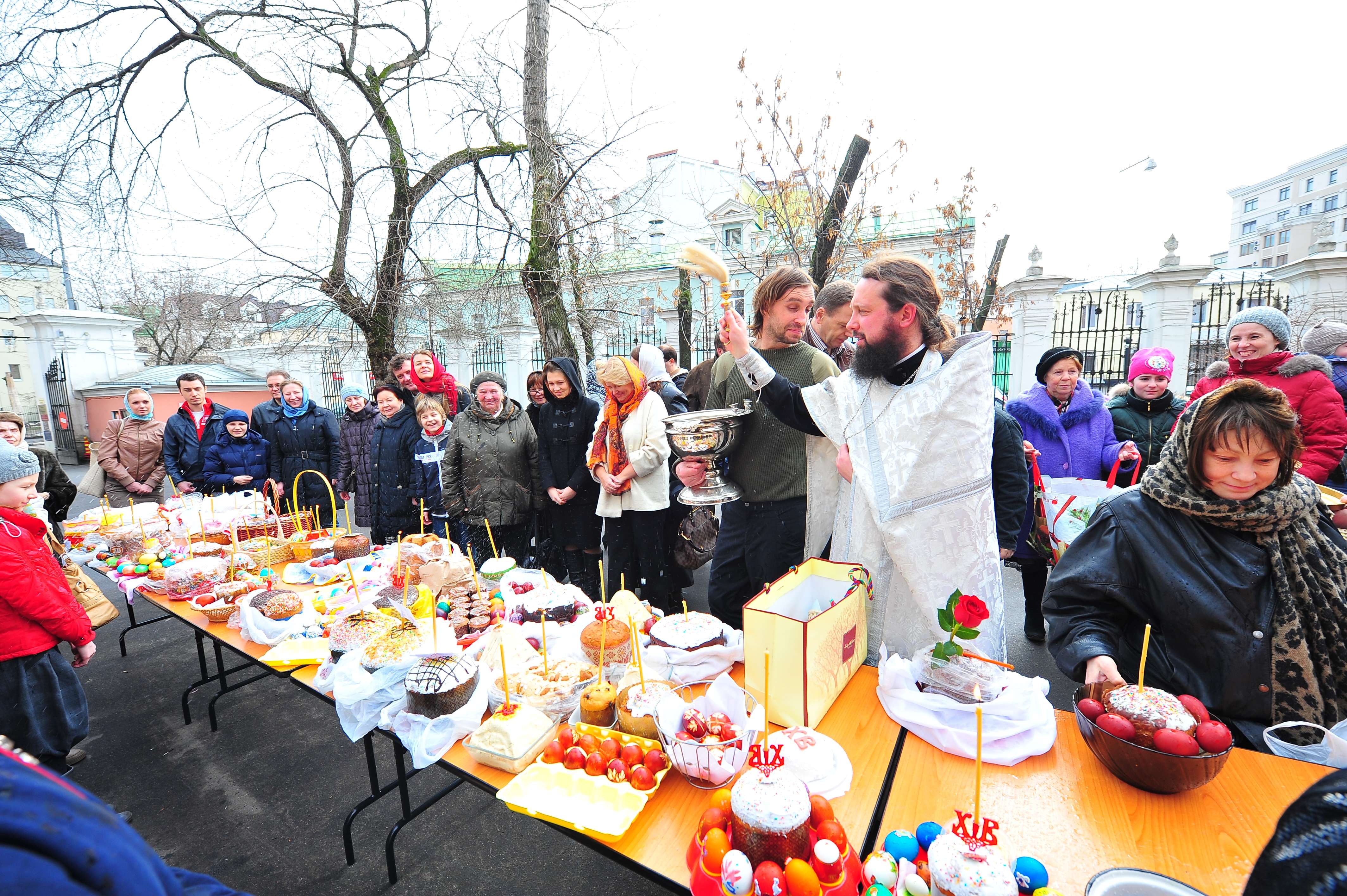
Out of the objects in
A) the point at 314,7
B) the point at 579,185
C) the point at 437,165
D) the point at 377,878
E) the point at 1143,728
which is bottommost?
the point at 377,878

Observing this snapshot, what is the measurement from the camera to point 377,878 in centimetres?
234

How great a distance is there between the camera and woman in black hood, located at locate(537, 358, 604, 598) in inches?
177

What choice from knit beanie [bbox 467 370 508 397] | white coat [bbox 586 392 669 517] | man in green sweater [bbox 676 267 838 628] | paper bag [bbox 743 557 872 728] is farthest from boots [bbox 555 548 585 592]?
paper bag [bbox 743 557 872 728]

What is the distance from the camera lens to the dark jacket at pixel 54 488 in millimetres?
5633

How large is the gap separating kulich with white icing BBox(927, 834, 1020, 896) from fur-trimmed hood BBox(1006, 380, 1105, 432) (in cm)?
352

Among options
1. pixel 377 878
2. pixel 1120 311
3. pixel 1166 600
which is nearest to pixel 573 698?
pixel 377 878

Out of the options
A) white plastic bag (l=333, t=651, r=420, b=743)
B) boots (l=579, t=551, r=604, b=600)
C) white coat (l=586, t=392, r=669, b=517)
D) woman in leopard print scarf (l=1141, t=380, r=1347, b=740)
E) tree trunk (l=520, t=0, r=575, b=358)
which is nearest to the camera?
woman in leopard print scarf (l=1141, t=380, r=1347, b=740)

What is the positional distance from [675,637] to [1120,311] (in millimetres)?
18954

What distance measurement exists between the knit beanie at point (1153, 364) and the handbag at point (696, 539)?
306 centimetres

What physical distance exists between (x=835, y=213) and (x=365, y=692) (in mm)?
5659

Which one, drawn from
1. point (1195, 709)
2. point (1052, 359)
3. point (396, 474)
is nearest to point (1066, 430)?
point (1052, 359)

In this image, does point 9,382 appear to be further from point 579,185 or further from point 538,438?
point 538,438

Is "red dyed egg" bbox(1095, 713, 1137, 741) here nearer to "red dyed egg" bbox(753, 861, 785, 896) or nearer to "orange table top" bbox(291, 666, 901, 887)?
"orange table top" bbox(291, 666, 901, 887)

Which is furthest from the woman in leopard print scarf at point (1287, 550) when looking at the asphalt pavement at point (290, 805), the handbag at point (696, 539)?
the handbag at point (696, 539)
